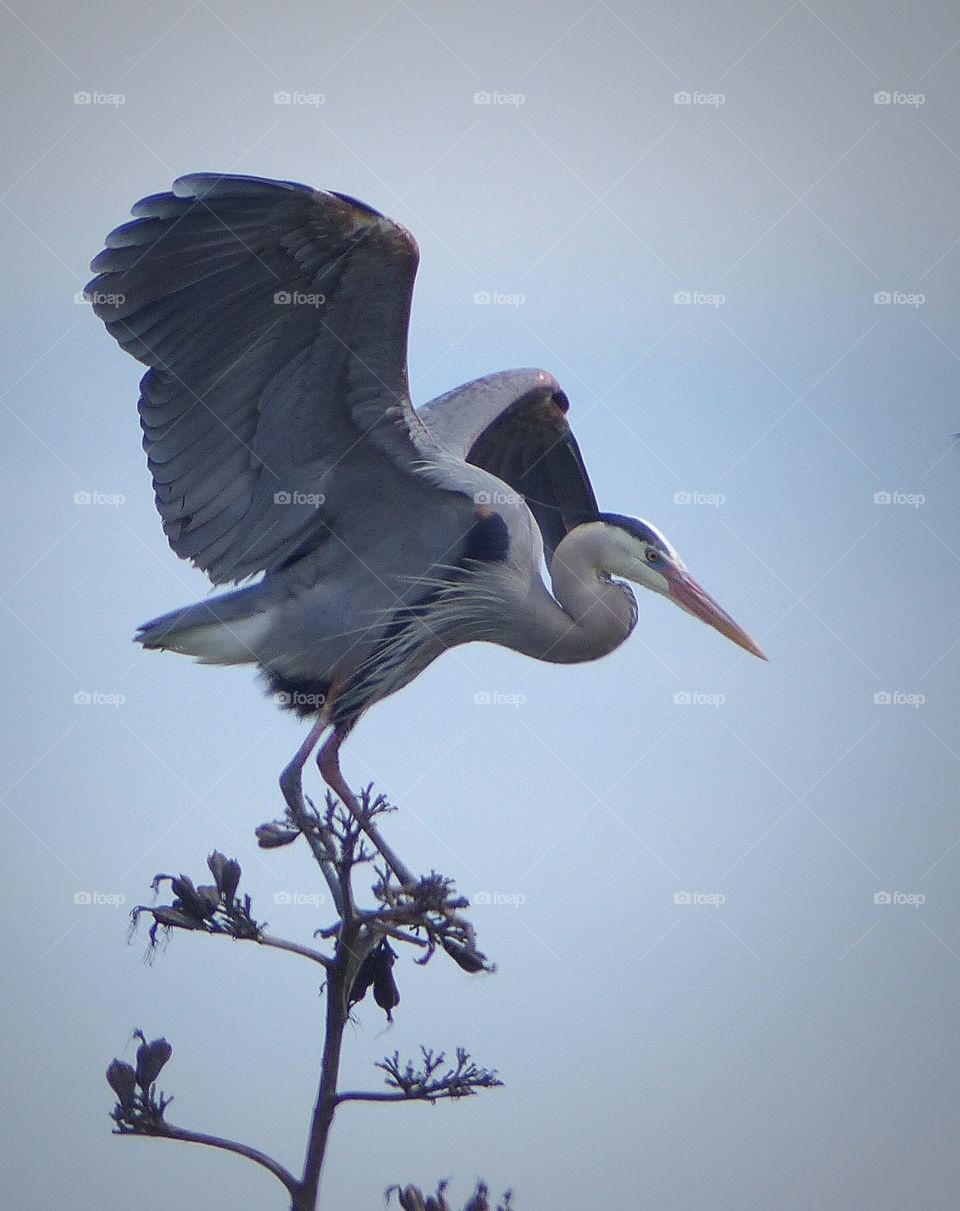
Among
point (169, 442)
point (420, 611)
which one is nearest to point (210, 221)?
point (169, 442)

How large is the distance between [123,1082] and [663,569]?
2814 millimetres

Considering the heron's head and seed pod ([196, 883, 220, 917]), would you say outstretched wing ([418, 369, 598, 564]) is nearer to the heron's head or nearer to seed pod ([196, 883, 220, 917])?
the heron's head

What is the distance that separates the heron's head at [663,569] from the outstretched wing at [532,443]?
31.9 inches

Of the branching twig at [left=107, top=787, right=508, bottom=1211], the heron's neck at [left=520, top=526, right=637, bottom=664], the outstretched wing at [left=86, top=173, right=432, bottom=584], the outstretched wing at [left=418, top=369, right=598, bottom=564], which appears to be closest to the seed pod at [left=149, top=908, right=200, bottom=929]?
the branching twig at [left=107, top=787, right=508, bottom=1211]

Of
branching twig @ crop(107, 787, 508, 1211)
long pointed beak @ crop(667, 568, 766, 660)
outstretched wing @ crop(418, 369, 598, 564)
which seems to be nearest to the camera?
branching twig @ crop(107, 787, 508, 1211)

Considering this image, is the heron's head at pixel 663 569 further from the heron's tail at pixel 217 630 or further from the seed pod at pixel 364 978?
the seed pod at pixel 364 978

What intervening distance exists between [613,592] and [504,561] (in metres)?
0.51

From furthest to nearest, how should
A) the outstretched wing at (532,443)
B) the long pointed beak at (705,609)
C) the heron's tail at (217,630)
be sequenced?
the outstretched wing at (532,443) → the long pointed beak at (705,609) → the heron's tail at (217,630)

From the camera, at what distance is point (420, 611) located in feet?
18.5

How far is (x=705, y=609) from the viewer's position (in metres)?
5.81

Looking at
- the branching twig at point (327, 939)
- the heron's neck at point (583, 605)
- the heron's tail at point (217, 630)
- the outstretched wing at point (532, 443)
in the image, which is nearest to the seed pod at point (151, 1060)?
the branching twig at point (327, 939)

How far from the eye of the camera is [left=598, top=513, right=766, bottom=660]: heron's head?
5.82 m

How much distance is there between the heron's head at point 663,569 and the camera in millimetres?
5820

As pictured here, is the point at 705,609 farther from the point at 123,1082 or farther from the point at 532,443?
the point at 123,1082
